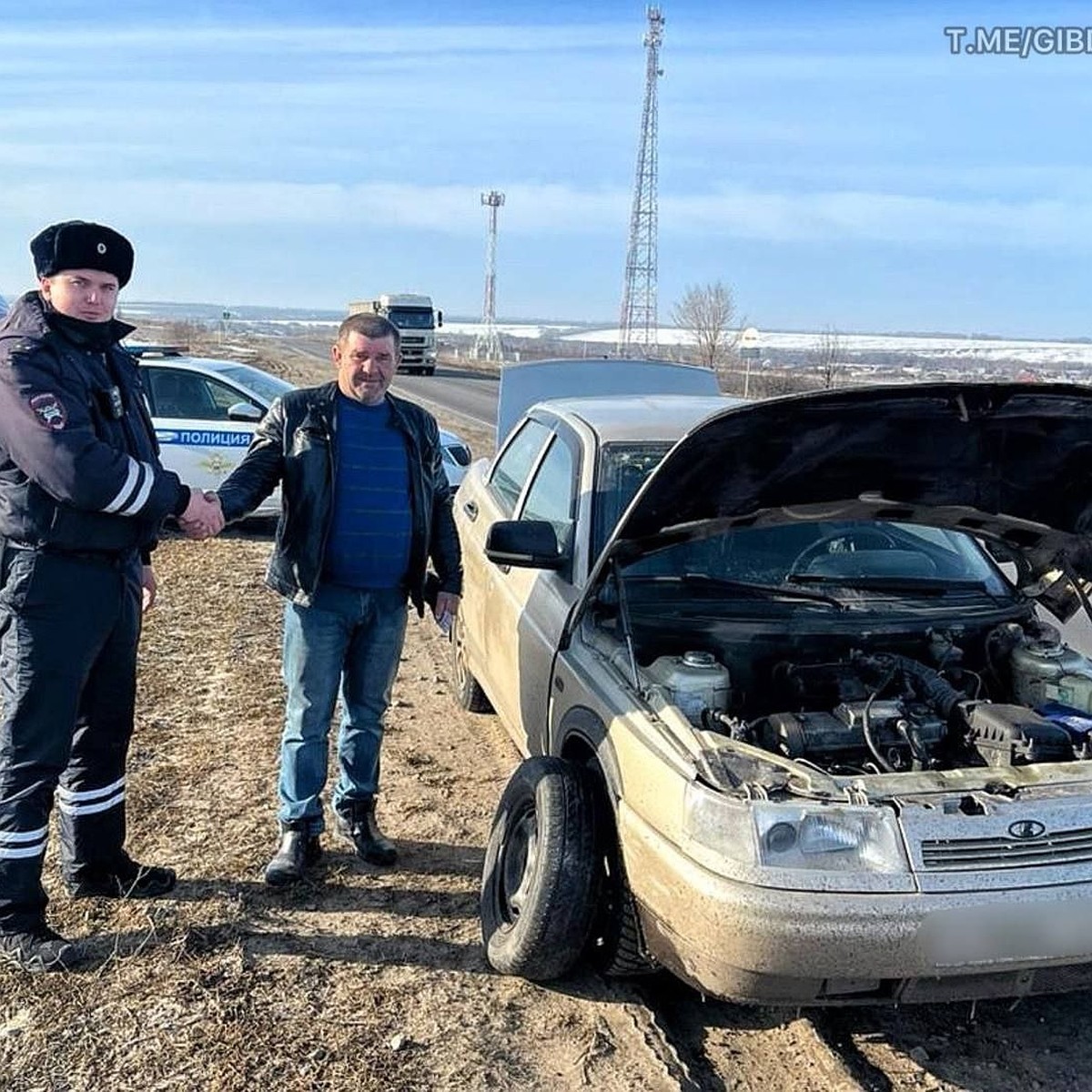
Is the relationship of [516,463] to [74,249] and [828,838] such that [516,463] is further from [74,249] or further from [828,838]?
[828,838]

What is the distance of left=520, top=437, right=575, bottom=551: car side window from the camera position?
3.94 m

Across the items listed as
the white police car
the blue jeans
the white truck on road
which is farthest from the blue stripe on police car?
the white truck on road

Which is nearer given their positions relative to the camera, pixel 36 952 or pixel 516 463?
pixel 36 952

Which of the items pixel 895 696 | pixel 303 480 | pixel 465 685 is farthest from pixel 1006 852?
pixel 465 685

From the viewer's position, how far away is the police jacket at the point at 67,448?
2.97 m

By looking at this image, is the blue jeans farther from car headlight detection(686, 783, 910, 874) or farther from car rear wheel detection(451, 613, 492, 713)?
car headlight detection(686, 783, 910, 874)

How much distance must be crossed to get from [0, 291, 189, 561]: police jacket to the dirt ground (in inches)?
49.7

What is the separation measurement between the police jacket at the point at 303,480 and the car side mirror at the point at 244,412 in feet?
19.1

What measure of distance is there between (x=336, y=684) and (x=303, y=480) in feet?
2.46

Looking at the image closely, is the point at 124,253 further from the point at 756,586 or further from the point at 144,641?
the point at 144,641

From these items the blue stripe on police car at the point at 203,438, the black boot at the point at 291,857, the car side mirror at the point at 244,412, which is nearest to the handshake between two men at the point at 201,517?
the black boot at the point at 291,857

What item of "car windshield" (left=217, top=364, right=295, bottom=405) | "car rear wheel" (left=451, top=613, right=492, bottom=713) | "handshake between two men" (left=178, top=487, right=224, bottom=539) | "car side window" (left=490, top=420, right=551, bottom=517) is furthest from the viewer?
"car windshield" (left=217, top=364, right=295, bottom=405)

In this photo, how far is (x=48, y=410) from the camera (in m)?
2.97

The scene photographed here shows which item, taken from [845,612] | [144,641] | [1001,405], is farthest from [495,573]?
[144,641]
